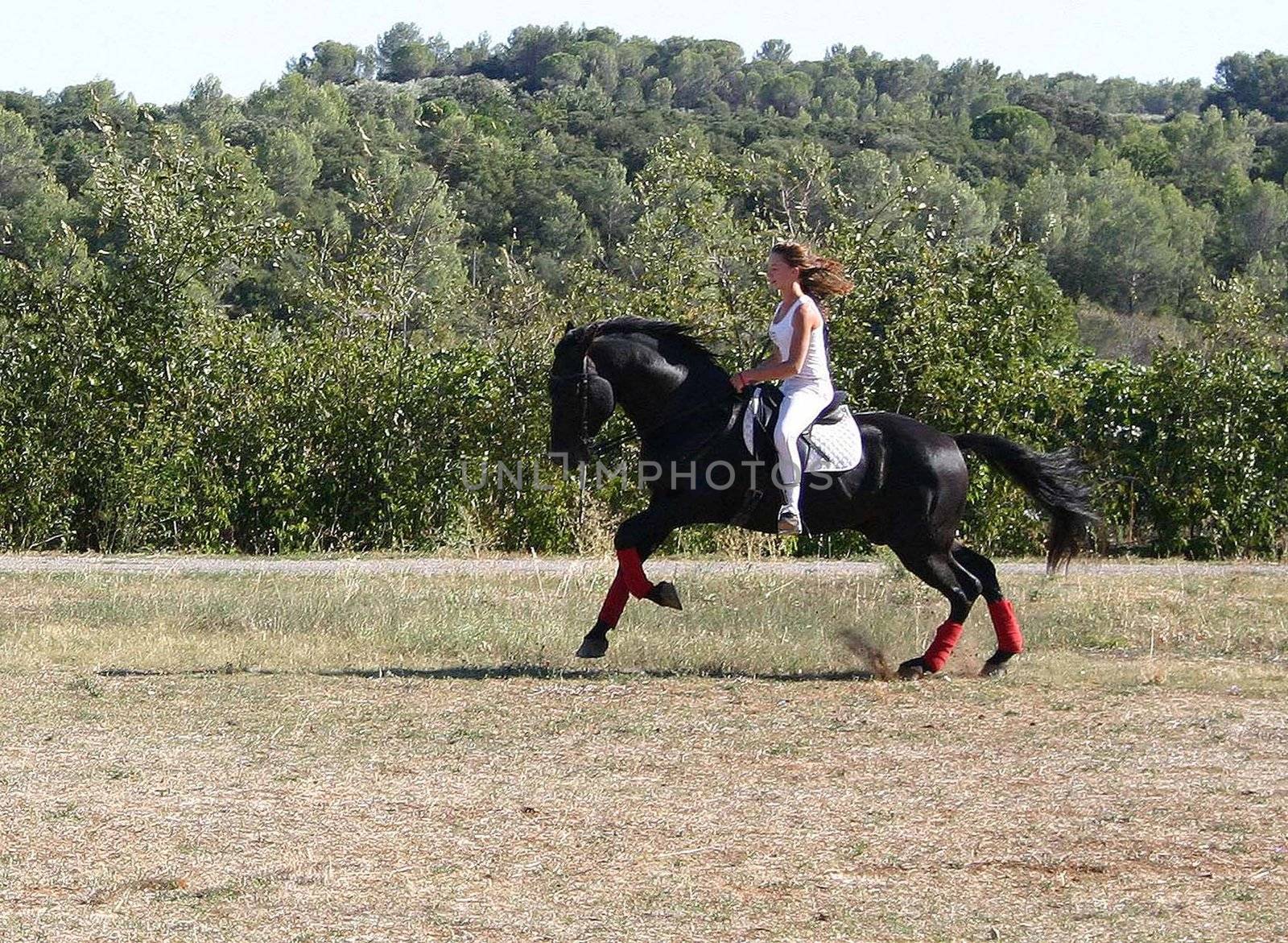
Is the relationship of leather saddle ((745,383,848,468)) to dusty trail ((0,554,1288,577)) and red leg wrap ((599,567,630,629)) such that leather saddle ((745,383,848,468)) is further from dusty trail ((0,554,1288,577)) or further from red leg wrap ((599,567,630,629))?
dusty trail ((0,554,1288,577))

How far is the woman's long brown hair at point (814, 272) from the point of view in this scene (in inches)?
399

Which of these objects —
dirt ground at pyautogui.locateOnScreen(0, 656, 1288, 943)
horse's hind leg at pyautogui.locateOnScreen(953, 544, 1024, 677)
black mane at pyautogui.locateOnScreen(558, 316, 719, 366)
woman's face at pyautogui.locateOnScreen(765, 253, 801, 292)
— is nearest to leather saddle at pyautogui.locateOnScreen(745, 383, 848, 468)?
black mane at pyautogui.locateOnScreen(558, 316, 719, 366)

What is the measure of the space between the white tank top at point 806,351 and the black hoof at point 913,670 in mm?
1775

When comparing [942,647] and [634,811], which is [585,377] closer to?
[942,647]

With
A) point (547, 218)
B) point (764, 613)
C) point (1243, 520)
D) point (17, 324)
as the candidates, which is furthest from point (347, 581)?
point (547, 218)

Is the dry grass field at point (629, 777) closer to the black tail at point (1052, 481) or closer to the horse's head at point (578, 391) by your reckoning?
the black tail at point (1052, 481)

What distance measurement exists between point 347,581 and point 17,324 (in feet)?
21.8

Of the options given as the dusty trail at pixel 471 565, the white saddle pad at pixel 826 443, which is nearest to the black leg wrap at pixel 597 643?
the white saddle pad at pixel 826 443

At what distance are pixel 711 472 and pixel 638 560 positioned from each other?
0.68 m

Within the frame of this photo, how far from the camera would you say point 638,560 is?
10.1 m

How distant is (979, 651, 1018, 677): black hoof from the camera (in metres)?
10.5

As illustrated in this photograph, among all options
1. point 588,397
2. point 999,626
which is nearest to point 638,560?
point 588,397

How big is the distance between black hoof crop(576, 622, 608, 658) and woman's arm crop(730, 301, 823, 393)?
5.75 feet

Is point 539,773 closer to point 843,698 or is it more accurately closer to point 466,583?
point 843,698
